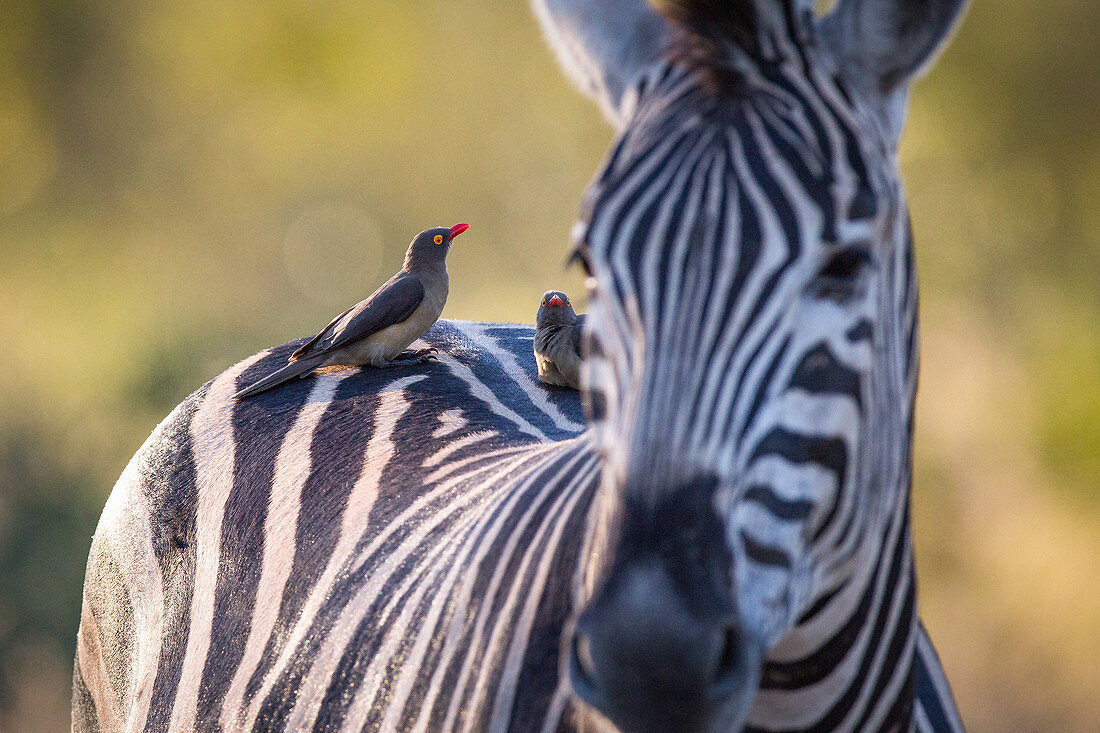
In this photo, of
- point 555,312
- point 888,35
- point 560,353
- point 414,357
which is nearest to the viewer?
point 888,35

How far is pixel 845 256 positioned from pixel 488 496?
4.30 ft

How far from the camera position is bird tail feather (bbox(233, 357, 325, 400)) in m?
3.77

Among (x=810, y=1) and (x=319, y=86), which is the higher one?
(x=319, y=86)

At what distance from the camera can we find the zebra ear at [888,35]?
158cm

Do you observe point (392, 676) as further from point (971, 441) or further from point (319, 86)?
point (319, 86)

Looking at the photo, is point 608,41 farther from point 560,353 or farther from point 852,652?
point 560,353

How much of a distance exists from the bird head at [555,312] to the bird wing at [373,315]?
1.98ft

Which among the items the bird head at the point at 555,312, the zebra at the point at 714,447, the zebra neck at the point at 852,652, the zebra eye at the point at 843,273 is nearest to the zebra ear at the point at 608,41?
the zebra at the point at 714,447

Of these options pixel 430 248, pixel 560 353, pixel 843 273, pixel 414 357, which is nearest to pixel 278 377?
pixel 414 357

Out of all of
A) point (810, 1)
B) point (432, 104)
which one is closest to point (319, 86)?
point (432, 104)

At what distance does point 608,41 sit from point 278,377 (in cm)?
237

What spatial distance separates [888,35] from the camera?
159 centimetres

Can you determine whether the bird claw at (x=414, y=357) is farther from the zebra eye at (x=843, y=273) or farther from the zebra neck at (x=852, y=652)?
the zebra eye at (x=843, y=273)

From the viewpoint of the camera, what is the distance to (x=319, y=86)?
15797 mm
